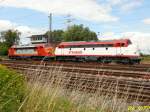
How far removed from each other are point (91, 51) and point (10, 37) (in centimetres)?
5658

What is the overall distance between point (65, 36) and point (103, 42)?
4792cm

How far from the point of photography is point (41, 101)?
5.73 metres

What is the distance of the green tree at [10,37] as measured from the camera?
8762 cm

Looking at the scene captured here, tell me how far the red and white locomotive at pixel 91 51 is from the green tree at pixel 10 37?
42.6 meters

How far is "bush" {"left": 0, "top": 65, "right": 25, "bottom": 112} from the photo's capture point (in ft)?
16.8

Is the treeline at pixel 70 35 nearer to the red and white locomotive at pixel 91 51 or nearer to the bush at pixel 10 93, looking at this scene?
the red and white locomotive at pixel 91 51

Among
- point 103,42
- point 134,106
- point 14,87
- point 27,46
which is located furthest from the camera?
point 27,46

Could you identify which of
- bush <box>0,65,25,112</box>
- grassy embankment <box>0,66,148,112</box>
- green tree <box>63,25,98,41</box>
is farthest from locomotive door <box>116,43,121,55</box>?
green tree <box>63,25,98,41</box>

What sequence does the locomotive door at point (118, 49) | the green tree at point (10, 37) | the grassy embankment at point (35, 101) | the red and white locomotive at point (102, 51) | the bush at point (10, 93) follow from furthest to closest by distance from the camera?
the green tree at point (10, 37) → the locomotive door at point (118, 49) → the red and white locomotive at point (102, 51) → the grassy embankment at point (35, 101) → the bush at point (10, 93)

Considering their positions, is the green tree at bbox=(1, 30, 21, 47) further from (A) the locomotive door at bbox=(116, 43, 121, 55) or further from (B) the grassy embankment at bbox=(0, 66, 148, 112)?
(B) the grassy embankment at bbox=(0, 66, 148, 112)

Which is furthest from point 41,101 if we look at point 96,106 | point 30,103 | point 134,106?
point 134,106

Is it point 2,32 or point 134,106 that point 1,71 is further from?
point 2,32

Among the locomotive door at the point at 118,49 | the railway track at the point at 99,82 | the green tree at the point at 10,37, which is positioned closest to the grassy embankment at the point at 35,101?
the railway track at the point at 99,82

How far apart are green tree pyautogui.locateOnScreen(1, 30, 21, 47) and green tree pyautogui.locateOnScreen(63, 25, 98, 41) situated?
1609 centimetres
